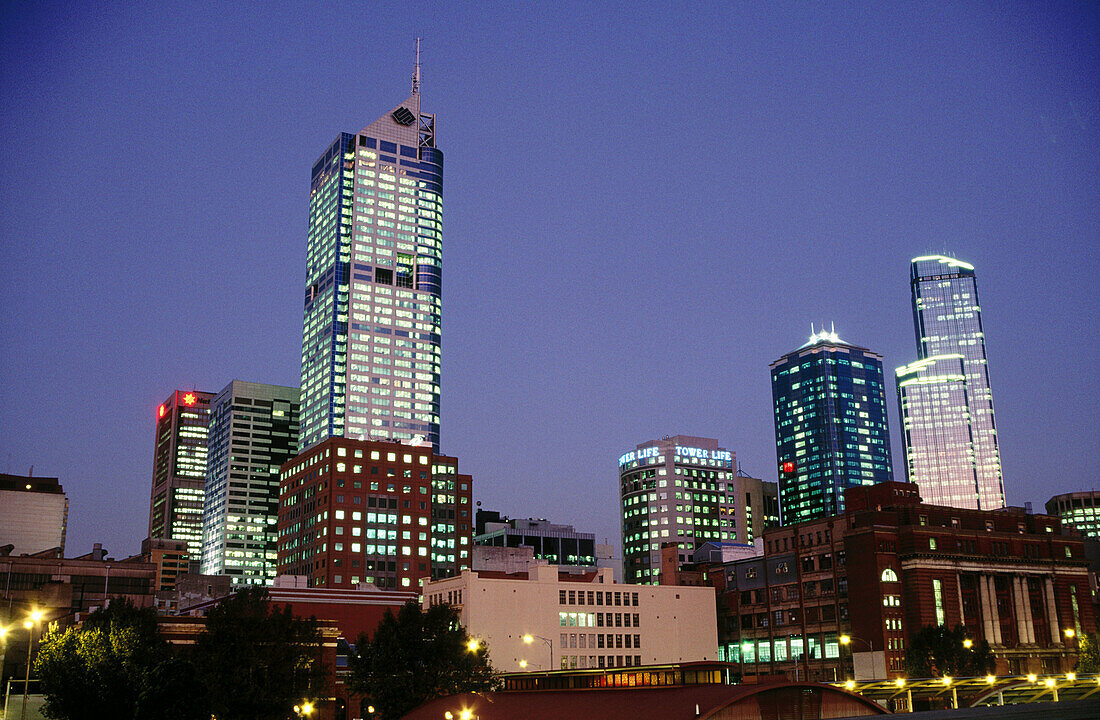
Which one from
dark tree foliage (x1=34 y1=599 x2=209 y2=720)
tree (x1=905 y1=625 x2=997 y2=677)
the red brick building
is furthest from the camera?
the red brick building

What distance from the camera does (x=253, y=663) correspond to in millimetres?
97250

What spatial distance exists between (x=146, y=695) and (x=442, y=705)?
113 ft

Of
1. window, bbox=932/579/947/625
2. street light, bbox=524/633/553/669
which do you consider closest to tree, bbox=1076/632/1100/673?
window, bbox=932/579/947/625

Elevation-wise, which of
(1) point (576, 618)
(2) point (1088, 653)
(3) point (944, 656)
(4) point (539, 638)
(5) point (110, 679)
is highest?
(1) point (576, 618)

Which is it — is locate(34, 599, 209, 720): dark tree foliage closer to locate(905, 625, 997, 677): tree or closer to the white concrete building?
the white concrete building

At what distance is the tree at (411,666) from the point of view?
116938 mm

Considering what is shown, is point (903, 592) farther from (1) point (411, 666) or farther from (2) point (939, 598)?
(1) point (411, 666)

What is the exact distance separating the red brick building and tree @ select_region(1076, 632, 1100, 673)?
216 cm

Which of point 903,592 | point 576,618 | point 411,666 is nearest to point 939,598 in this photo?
point 903,592

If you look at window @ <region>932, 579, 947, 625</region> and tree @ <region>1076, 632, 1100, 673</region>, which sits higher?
window @ <region>932, 579, 947, 625</region>

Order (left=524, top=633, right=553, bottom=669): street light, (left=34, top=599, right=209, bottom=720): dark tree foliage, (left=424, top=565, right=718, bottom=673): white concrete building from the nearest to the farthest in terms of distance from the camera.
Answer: (left=34, top=599, right=209, bottom=720): dark tree foliage
(left=524, top=633, right=553, bottom=669): street light
(left=424, top=565, right=718, bottom=673): white concrete building

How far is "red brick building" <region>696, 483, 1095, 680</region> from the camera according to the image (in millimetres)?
174750

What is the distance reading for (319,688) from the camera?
327 ft

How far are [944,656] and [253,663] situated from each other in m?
106
